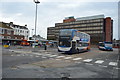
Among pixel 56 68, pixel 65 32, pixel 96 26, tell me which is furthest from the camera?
pixel 96 26

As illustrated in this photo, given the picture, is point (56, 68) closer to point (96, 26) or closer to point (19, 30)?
point (19, 30)

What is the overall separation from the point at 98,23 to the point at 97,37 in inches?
395

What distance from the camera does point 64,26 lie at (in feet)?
372

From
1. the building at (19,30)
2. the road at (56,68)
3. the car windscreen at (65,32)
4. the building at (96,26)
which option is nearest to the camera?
the road at (56,68)

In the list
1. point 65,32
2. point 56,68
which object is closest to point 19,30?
point 65,32

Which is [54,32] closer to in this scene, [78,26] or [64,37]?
[78,26]

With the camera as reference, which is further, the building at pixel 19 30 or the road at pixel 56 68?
the building at pixel 19 30

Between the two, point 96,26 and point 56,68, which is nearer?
point 56,68

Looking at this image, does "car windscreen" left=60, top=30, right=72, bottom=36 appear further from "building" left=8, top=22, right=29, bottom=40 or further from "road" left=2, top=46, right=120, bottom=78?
"building" left=8, top=22, right=29, bottom=40

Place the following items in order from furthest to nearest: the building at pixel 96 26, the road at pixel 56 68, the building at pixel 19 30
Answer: the building at pixel 96 26, the building at pixel 19 30, the road at pixel 56 68

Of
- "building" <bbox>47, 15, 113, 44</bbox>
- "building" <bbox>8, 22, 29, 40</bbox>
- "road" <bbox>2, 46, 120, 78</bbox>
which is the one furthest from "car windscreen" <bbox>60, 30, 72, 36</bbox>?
"building" <bbox>47, 15, 113, 44</bbox>

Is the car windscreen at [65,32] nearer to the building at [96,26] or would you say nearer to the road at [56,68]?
the road at [56,68]

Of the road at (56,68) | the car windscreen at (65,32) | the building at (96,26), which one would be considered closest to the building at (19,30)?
the building at (96,26)

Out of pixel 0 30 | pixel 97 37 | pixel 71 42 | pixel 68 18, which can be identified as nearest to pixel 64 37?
pixel 71 42
